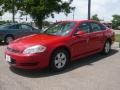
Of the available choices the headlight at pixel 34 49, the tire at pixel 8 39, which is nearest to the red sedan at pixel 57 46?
the headlight at pixel 34 49

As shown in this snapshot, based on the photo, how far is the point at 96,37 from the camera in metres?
8.87

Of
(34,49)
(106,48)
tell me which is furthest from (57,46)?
(106,48)

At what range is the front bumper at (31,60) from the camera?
22.2 feet

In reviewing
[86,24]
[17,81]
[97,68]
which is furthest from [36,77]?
[86,24]

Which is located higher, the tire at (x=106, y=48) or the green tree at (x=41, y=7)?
the green tree at (x=41, y=7)

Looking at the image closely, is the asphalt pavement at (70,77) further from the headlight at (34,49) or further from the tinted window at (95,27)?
the tinted window at (95,27)

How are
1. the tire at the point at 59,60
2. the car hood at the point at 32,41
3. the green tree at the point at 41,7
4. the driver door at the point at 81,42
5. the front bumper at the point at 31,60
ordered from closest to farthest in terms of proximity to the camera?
the front bumper at the point at 31,60 → the car hood at the point at 32,41 → the tire at the point at 59,60 → the driver door at the point at 81,42 → the green tree at the point at 41,7

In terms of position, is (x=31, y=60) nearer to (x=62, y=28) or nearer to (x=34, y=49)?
(x=34, y=49)

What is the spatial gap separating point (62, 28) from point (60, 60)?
1.26 m

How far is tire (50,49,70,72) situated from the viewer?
7127 millimetres

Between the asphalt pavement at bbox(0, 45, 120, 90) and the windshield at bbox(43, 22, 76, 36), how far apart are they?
1.08 meters

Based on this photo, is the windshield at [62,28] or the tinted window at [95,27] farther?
the tinted window at [95,27]

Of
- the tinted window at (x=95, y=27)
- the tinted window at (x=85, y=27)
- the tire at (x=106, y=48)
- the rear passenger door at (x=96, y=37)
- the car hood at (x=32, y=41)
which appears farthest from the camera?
the tire at (x=106, y=48)

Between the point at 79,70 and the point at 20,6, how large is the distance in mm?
15681
